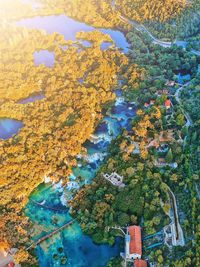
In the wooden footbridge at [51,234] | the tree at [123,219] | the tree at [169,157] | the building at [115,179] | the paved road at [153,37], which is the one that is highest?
the paved road at [153,37]

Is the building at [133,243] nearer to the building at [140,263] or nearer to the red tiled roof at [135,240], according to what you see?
the red tiled roof at [135,240]

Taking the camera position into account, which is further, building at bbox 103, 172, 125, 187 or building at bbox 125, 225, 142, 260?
building at bbox 103, 172, 125, 187

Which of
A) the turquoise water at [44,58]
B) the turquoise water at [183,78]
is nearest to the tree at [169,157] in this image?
the turquoise water at [183,78]

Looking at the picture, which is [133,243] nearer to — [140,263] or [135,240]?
[135,240]

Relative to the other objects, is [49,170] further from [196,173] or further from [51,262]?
[196,173]

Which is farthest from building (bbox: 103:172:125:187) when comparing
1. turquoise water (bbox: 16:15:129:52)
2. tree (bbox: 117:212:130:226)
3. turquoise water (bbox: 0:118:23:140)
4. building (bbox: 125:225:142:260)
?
turquoise water (bbox: 16:15:129:52)

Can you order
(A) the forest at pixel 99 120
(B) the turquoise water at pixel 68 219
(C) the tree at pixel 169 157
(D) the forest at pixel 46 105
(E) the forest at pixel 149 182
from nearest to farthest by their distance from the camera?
(B) the turquoise water at pixel 68 219, (E) the forest at pixel 149 182, (A) the forest at pixel 99 120, (D) the forest at pixel 46 105, (C) the tree at pixel 169 157

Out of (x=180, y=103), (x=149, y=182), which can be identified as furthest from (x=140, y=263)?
(x=180, y=103)

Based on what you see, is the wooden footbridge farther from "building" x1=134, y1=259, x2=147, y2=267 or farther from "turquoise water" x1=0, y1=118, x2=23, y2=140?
"turquoise water" x1=0, y1=118, x2=23, y2=140
